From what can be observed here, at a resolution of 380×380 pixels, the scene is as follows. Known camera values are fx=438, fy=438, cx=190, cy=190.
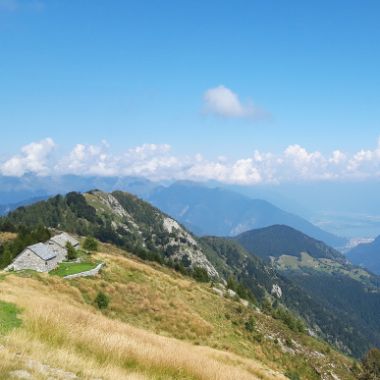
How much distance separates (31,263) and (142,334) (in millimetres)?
41047

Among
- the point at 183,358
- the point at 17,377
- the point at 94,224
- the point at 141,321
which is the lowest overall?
the point at 94,224

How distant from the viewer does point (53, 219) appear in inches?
7037

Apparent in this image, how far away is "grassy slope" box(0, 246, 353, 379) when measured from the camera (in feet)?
40.9

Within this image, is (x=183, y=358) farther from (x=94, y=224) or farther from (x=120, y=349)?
(x=94, y=224)

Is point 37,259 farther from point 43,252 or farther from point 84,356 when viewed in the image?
point 84,356

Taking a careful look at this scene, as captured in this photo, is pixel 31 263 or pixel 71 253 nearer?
pixel 31 263

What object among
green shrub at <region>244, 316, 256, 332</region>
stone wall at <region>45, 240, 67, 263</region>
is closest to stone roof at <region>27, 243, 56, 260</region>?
stone wall at <region>45, 240, 67, 263</region>

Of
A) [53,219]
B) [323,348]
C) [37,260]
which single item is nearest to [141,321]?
[37,260]

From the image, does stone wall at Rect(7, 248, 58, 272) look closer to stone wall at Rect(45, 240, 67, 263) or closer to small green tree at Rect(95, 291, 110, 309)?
stone wall at Rect(45, 240, 67, 263)

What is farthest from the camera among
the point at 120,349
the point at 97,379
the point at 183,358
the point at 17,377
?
the point at 183,358

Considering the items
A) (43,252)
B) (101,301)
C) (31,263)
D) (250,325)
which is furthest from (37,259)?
(250,325)

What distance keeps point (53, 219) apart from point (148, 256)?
71.6 meters

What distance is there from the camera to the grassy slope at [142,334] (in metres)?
12.5

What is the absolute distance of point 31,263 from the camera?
58812 millimetres
